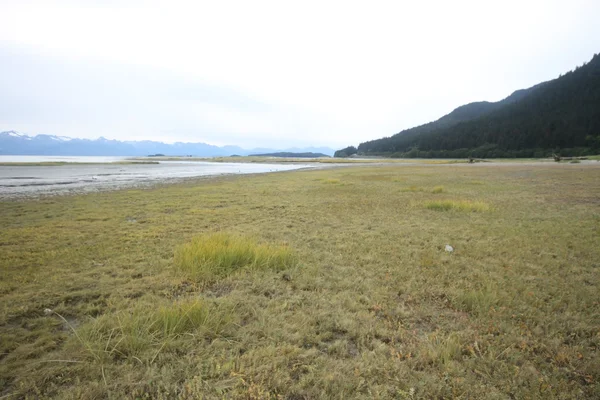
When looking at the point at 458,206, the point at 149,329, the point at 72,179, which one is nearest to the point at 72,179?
the point at 72,179

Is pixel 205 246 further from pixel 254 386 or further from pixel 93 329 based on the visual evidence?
pixel 254 386

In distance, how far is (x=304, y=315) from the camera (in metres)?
4.42

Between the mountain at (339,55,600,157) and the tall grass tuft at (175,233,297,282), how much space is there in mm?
143542

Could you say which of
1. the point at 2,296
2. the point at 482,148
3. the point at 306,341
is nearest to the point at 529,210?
the point at 306,341

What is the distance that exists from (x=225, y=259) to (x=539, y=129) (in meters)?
164

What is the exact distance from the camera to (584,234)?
8.81m

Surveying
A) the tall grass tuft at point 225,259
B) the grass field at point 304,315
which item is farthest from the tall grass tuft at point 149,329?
the tall grass tuft at point 225,259

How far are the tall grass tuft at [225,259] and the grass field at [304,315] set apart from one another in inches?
1.7

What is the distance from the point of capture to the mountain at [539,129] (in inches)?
4299

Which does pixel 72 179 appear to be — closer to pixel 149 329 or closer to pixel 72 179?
pixel 72 179

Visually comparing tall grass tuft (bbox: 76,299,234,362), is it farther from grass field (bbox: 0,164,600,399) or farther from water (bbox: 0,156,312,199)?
water (bbox: 0,156,312,199)

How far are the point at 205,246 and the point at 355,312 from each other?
14.1 feet

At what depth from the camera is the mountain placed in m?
109

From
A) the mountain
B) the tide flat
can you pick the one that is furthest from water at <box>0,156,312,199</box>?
the mountain
